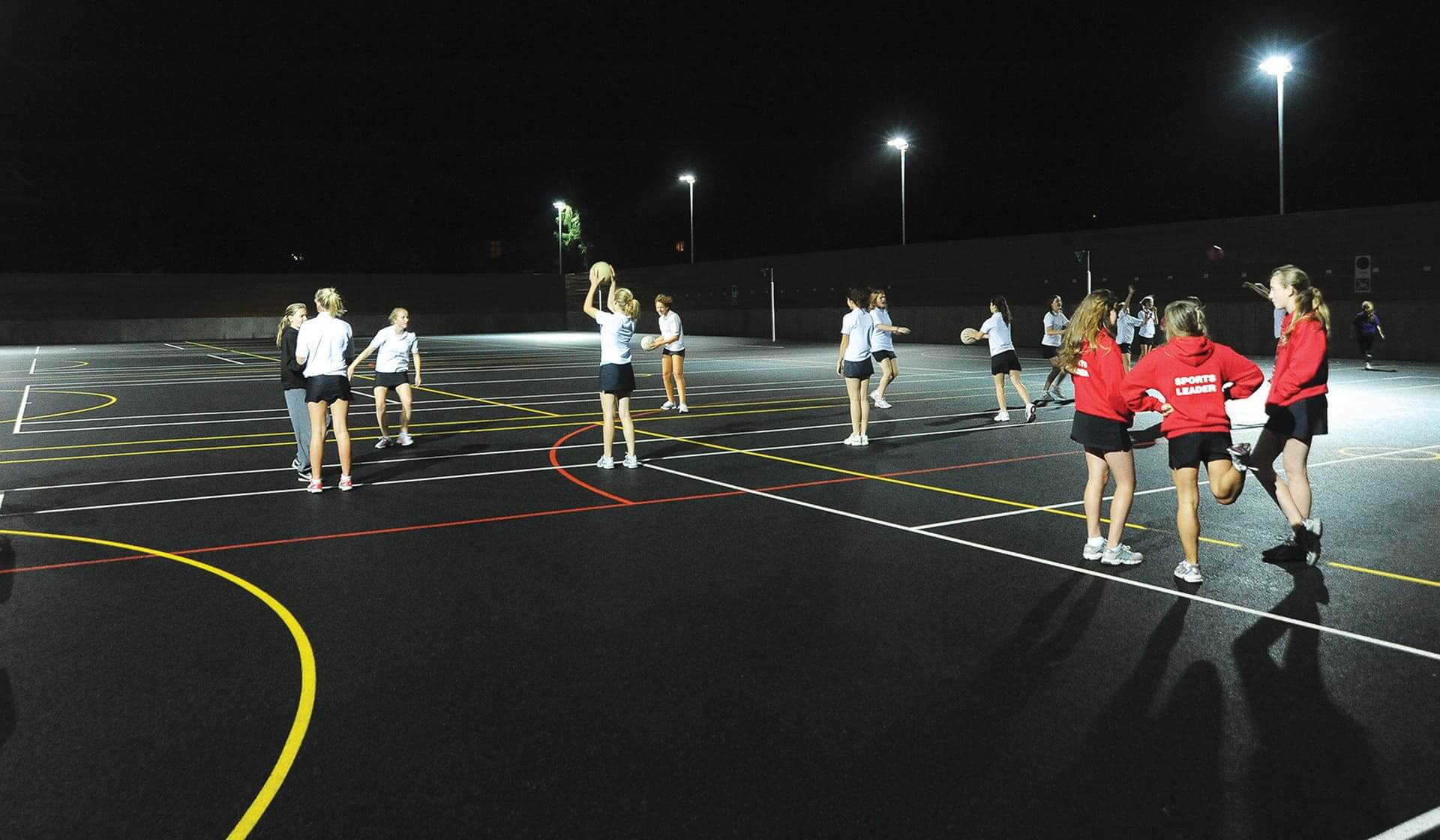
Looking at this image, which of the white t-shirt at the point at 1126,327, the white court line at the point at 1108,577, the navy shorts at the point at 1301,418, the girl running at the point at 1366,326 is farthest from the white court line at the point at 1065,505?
the girl running at the point at 1366,326

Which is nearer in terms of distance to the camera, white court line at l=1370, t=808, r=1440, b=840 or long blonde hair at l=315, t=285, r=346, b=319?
white court line at l=1370, t=808, r=1440, b=840

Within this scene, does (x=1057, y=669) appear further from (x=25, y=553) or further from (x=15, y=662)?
(x=25, y=553)

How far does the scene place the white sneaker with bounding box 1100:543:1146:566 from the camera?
23.7 ft

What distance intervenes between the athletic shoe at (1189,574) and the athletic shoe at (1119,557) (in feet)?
1.50

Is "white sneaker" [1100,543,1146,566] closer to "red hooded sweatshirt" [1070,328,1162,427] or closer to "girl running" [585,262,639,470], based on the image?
"red hooded sweatshirt" [1070,328,1162,427]

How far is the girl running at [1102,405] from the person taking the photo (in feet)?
22.6

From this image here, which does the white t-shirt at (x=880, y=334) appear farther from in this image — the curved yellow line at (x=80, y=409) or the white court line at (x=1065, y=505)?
the curved yellow line at (x=80, y=409)

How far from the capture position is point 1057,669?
17.3 feet

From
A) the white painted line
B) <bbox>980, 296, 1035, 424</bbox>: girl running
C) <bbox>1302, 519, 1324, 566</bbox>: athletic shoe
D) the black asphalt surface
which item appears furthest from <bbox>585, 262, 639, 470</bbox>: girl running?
the white painted line

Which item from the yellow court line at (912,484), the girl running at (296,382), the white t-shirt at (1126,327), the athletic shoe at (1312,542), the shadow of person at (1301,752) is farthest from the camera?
the white t-shirt at (1126,327)

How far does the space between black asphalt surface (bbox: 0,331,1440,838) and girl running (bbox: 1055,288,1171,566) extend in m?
0.48

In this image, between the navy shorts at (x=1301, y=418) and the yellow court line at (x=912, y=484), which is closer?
the navy shorts at (x=1301, y=418)

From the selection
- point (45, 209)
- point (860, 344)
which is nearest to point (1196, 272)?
point (860, 344)

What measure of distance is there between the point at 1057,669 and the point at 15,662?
5142mm
